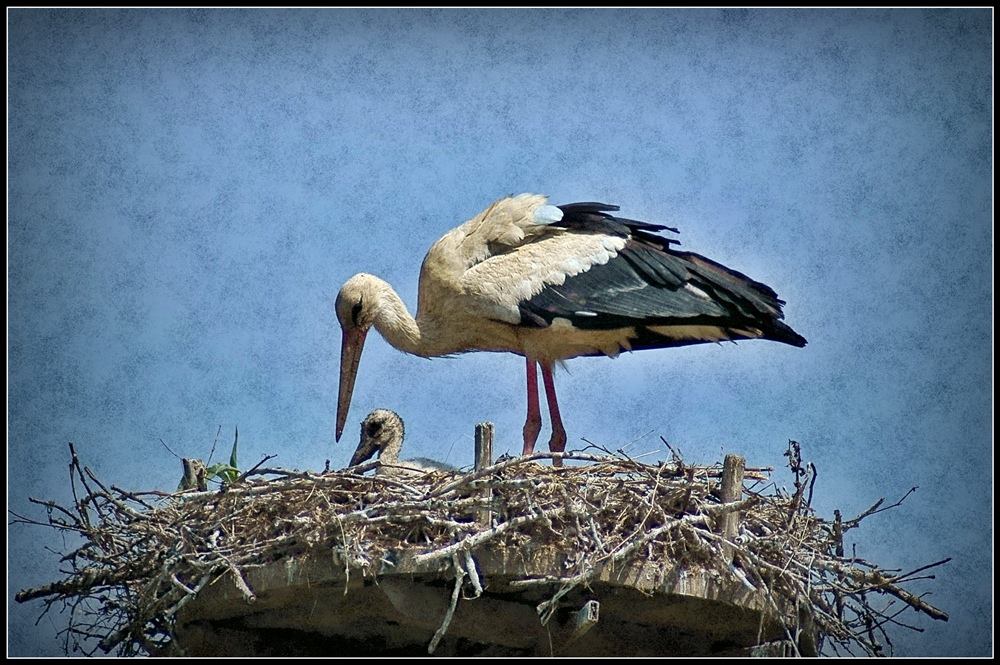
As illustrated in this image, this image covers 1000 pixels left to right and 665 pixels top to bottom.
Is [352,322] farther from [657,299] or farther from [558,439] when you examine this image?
[657,299]

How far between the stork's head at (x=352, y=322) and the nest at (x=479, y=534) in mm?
1887

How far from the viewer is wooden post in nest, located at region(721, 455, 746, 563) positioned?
19.8 ft

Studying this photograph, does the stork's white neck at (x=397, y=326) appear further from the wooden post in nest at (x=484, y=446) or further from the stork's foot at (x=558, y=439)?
the wooden post in nest at (x=484, y=446)

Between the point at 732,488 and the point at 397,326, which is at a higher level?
the point at 397,326

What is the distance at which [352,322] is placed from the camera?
833cm

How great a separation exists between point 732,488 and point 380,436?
2.13 meters

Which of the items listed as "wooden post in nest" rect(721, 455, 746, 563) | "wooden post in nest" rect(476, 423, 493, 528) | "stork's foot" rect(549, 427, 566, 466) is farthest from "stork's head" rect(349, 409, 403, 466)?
"wooden post in nest" rect(721, 455, 746, 563)

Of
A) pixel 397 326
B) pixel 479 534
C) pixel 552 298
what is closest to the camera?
pixel 479 534

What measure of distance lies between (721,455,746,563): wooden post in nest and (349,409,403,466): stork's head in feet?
6.61

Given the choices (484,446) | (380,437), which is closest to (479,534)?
(484,446)

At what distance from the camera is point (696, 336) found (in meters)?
8.02

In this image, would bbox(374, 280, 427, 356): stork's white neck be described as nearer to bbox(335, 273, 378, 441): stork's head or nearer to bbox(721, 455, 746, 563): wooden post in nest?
bbox(335, 273, 378, 441): stork's head

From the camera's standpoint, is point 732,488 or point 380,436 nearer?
point 732,488

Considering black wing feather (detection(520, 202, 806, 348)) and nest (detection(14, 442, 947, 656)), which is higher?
black wing feather (detection(520, 202, 806, 348))
